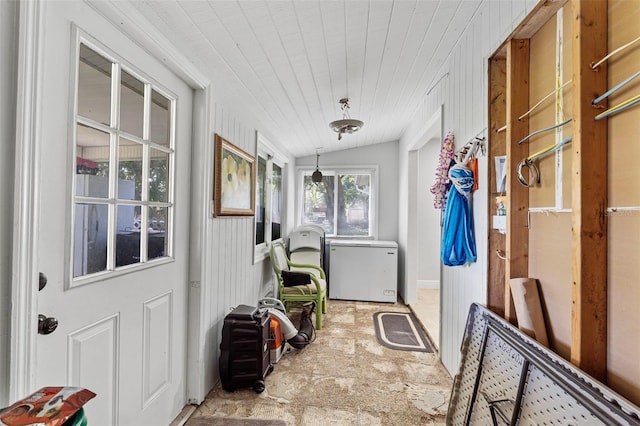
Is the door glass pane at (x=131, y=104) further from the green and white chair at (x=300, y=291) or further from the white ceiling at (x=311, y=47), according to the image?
the green and white chair at (x=300, y=291)

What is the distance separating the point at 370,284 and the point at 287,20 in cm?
332

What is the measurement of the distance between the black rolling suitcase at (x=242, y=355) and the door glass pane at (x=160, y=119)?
126cm

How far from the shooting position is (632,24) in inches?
31.2

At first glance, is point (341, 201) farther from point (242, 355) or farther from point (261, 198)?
point (242, 355)

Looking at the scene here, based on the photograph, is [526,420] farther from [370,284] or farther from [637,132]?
[370,284]

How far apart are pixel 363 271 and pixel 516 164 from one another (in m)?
2.83

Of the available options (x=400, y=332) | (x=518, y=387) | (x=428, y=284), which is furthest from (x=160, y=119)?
(x=428, y=284)

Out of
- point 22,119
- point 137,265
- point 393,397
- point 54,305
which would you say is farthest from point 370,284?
point 22,119

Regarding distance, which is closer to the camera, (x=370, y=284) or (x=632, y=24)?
(x=632, y=24)

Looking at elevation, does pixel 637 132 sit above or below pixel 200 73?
below

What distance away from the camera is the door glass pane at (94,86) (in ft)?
3.42

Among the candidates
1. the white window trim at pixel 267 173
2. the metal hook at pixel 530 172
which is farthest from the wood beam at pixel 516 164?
the white window trim at pixel 267 173

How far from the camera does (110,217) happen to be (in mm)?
1173

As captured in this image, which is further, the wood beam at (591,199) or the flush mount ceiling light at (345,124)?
the flush mount ceiling light at (345,124)
